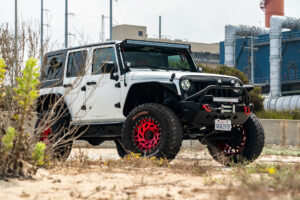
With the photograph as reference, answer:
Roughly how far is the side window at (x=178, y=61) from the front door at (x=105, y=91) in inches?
45.2

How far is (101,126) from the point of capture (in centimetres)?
974

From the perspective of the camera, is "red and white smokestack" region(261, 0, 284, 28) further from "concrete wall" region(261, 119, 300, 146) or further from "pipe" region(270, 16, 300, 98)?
"concrete wall" region(261, 119, 300, 146)

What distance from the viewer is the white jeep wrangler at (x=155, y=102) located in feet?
27.7

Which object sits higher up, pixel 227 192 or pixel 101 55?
pixel 101 55

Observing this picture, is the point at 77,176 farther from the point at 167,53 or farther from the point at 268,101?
Answer: the point at 268,101

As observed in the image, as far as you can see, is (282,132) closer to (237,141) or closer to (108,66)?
(237,141)

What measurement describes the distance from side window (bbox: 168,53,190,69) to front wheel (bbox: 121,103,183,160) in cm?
189

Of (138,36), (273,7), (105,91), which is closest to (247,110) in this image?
(105,91)

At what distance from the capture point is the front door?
942 cm

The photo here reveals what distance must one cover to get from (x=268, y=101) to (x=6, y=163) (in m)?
44.4

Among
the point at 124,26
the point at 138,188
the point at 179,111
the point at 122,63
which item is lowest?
the point at 138,188

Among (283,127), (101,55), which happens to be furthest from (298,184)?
(283,127)

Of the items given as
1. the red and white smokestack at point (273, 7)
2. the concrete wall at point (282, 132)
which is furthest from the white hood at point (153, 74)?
the red and white smokestack at point (273, 7)

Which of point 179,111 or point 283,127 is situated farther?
point 283,127
